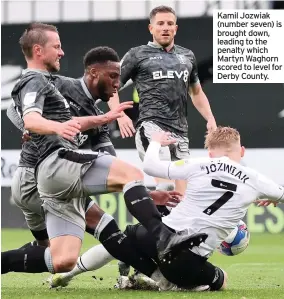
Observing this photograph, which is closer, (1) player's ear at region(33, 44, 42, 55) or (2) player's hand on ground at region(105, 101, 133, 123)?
Result: (2) player's hand on ground at region(105, 101, 133, 123)

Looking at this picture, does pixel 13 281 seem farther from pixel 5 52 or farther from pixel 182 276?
pixel 5 52

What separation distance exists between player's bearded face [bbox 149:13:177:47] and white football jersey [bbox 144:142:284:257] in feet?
8.84

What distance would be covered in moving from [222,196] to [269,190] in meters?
0.32

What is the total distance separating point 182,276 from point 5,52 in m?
11.1

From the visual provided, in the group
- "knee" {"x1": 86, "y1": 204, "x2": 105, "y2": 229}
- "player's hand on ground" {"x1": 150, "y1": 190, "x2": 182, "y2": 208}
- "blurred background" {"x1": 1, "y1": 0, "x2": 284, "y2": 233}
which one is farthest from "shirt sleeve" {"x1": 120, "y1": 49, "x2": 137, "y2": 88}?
"blurred background" {"x1": 1, "y1": 0, "x2": 284, "y2": 233}

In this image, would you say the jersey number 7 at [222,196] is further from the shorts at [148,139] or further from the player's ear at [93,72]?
the shorts at [148,139]

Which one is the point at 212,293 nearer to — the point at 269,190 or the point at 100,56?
the point at 269,190

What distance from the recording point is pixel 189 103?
15.7 m

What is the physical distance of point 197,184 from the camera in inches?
256

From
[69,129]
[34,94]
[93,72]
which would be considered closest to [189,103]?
[93,72]

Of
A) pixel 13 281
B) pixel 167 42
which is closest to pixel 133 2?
pixel 167 42

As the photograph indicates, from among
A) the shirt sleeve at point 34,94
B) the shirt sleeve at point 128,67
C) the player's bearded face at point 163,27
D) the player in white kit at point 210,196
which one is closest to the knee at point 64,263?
the player in white kit at point 210,196

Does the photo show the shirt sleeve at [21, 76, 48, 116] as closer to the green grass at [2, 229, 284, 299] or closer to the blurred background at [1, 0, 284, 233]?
the green grass at [2, 229, 284, 299]

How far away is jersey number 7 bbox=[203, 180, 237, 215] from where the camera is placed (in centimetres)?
646
